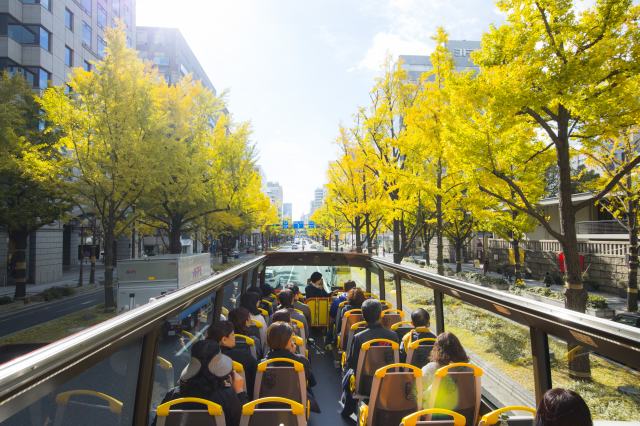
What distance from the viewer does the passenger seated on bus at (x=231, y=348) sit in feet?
12.5

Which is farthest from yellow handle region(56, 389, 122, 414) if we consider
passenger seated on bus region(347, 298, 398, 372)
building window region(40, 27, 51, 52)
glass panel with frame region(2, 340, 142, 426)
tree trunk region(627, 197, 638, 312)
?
building window region(40, 27, 51, 52)

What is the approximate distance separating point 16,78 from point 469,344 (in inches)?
951

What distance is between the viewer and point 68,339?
1.52 meters

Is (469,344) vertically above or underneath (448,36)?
underneath

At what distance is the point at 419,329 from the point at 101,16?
44316mm

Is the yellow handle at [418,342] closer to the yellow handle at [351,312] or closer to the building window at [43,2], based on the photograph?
the yellow handle at [351,312]

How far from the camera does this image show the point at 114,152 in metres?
15.2

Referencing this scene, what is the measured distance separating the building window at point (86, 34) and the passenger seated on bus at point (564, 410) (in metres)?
41.8

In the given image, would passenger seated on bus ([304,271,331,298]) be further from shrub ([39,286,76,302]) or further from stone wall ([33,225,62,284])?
stone wall ([33,225,62,284])

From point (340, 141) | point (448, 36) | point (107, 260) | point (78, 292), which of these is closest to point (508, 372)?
point (448, 36)

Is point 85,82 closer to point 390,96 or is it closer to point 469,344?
point 390,96

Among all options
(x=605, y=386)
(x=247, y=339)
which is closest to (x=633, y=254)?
(x=605, y=386)

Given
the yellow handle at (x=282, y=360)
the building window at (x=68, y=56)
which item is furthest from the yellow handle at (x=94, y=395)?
the building window at (x=68, y=56)

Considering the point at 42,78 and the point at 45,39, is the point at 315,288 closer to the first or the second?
the point at 42,78
